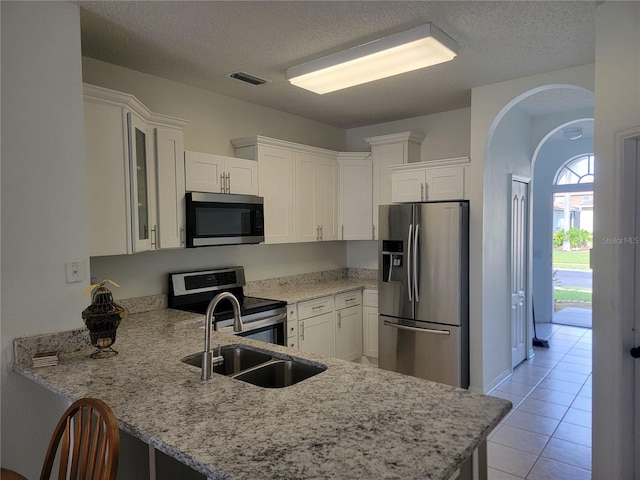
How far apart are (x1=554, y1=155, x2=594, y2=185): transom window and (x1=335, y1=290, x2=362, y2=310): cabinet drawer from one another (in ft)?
13.2

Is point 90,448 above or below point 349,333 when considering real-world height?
above

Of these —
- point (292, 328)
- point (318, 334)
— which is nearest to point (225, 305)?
point (292, 328)

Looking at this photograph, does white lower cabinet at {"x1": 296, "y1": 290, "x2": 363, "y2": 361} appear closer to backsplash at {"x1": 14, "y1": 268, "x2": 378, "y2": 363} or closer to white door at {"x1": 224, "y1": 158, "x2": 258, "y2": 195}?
backsplash at {"x1": 14, "y1": 268, "x2": 378, "y2": 363}

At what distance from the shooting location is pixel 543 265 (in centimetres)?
630

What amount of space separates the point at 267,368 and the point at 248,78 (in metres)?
2.31

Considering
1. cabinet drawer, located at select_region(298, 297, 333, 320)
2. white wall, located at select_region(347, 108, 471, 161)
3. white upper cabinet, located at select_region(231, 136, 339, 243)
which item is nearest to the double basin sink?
cabinet drawer, located at select_region(298, 297, 333, 320)

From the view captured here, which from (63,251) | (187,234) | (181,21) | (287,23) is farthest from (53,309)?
(287,23)

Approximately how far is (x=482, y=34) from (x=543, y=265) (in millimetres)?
4755

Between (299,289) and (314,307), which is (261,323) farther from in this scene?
(299,289)

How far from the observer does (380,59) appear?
8.65 feet

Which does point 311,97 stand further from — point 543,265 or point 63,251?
point 543,265

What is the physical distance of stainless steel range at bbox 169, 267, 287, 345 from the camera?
3.18m

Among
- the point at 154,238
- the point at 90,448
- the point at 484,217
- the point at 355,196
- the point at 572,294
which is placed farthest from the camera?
the point at 572,294

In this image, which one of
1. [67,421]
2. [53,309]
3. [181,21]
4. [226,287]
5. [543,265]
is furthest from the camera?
[543,265]
